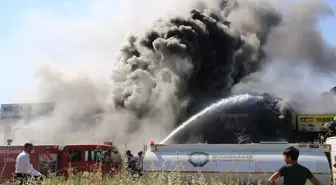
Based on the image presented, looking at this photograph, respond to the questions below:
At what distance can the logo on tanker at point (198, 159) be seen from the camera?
12.6 meters

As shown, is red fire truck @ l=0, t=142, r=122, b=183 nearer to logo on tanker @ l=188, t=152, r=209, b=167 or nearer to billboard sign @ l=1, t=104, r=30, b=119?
logo on tanker @ l=188, t=152, r=209, b=167

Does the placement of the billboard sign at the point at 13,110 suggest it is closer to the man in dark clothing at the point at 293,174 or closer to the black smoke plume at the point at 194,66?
the black smoke plume at the point at 194,66

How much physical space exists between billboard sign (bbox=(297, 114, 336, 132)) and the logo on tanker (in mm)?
25043

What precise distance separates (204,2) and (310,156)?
1277 inches

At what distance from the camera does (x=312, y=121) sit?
117 feet

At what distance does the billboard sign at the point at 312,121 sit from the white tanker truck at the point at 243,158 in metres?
24.0

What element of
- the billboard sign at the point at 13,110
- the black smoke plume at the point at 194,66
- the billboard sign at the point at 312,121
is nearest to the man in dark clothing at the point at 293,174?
the black smoke plume at the point at 194,66

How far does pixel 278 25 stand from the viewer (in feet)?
151

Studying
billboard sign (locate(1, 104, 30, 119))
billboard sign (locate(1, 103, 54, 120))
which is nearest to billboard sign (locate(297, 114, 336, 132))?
billboard sign (locate(1, 103, 54, 120))

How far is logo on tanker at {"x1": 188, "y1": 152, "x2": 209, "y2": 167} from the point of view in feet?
41.2

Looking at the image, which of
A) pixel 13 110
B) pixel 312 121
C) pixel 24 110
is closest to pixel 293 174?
pixel 312 121

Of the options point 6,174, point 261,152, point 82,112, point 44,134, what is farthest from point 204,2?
point 261,152

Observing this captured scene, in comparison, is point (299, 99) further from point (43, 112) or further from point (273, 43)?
point (43, 112)

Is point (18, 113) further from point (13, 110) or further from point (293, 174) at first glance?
point (293, 174)
